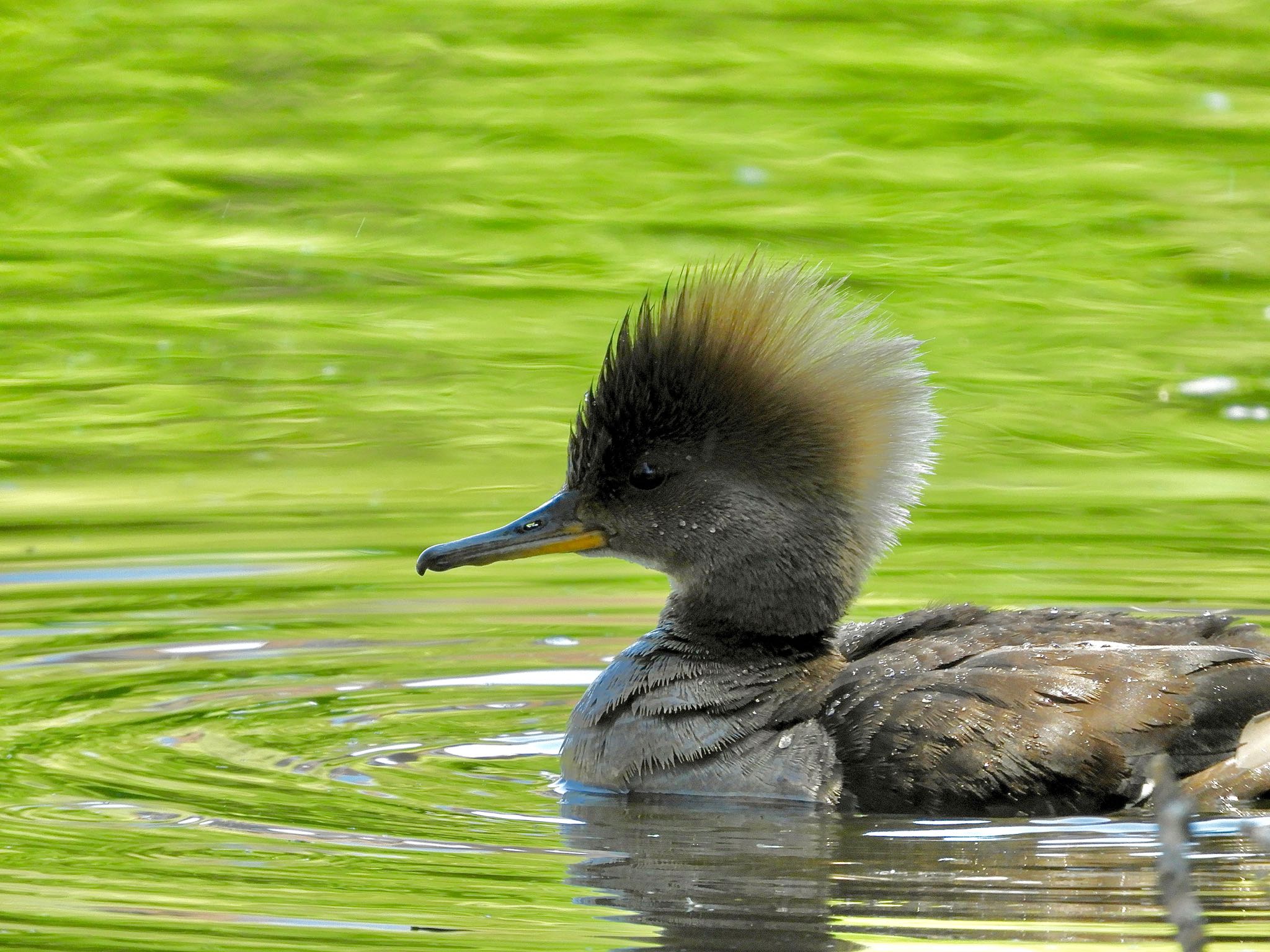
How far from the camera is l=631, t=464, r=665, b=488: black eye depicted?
7.11m

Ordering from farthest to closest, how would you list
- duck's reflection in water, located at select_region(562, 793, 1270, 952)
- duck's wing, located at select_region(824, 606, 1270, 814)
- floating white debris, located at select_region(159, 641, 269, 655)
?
floating white debris, located at select_region(159, 641, 269, 655) → duck's wing, located at select_region(824, 606, 1270, 814) → duck's reflection in water, located at select_region(562, 793, 1270, 952)

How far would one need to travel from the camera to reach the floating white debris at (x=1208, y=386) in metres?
11.6

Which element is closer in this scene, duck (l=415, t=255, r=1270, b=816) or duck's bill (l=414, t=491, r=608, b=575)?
duck (l=415, t=255, r=1270, b=816)

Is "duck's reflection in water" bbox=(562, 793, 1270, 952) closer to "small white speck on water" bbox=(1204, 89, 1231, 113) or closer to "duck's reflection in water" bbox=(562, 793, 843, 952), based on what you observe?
"duck's reflection in water" bbox=(562, 793, 843, 952)

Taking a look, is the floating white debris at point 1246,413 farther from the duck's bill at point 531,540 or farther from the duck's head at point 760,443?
the duck's bill at point 531,540

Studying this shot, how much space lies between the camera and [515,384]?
1184 cm

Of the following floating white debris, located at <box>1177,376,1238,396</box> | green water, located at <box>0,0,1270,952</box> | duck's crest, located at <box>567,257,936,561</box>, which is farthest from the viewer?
floating white debris, located at <box>1177,376,1238,396</box>

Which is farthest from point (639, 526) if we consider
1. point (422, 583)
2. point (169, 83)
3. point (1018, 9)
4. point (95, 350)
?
point (1018, 9)

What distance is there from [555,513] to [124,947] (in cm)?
252

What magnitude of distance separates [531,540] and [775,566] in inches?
31.4

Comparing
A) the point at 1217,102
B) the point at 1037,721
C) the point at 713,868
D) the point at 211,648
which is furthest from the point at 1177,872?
the point at 1217,102

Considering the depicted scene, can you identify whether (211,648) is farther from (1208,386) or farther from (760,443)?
(1208,386)

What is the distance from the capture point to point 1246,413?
11.3m

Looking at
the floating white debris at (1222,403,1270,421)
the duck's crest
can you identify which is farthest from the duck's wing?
the floating white debris at (1222,403,1270,421)
